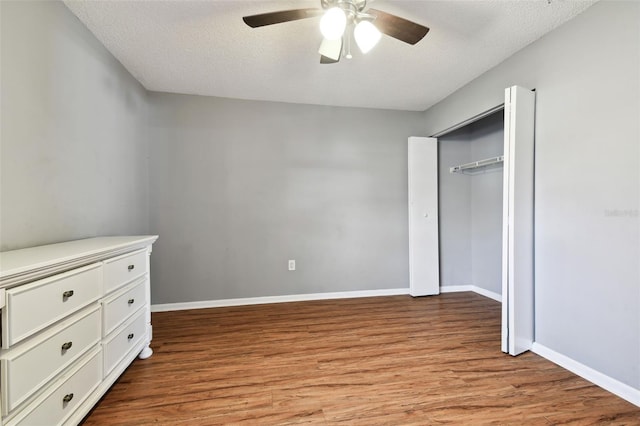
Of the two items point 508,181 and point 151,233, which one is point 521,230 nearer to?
point 508,181

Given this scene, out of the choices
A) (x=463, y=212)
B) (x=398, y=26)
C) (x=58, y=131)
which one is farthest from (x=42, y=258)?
(x=463, y=212)

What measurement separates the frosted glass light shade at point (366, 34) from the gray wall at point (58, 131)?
180cm

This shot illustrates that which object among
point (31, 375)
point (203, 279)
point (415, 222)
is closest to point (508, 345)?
point (415, 222)

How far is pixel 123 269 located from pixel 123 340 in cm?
46

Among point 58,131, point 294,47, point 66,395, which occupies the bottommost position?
point 66,395

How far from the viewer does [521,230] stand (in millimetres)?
1976

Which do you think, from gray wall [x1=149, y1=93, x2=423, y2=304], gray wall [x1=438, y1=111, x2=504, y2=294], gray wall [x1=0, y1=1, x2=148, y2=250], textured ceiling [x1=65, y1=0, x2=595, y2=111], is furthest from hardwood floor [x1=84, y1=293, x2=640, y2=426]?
textured ceiling [x1=65, y1=0, x2=595, y2=111]

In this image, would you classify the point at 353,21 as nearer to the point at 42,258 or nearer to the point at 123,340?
the point at 42,258

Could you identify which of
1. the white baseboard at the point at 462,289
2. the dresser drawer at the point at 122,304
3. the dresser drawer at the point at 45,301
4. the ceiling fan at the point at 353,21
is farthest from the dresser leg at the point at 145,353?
the white baseboard at the point at 462,289

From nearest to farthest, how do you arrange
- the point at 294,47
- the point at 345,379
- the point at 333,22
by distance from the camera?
the point at 333,22 < the point at 345,379 < the point at 294,47

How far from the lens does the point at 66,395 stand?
117 centimetres

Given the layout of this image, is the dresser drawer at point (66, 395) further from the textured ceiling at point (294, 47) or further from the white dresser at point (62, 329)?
the textured ceiling at point (294, 47)

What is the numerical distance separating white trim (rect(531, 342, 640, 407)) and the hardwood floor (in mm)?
48

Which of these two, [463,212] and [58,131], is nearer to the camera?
[58,131]
